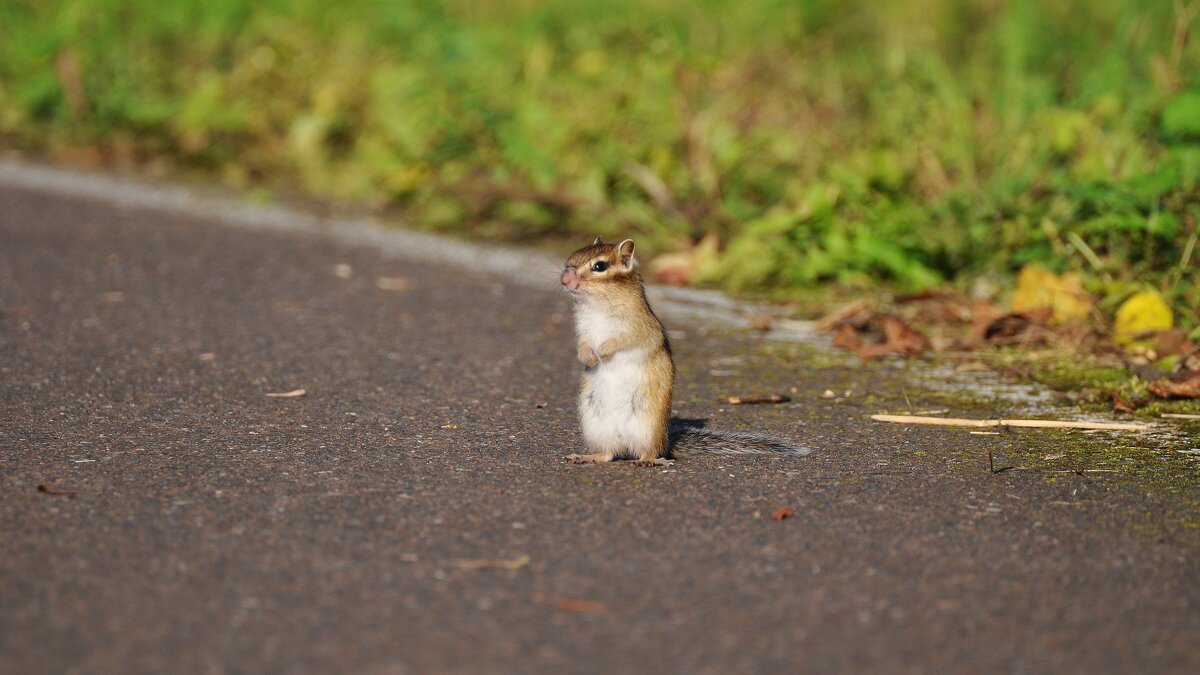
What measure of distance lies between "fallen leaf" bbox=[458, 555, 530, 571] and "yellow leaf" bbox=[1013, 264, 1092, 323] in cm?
325

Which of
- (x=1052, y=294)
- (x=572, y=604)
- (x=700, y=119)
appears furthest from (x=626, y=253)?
(x=700, y=119)

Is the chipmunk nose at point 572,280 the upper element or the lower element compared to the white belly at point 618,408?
upper

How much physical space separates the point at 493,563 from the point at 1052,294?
3452 mm

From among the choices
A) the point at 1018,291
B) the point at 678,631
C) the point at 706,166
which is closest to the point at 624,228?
the point at 706,166

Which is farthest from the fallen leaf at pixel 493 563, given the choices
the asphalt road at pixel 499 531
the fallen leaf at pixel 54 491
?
the fallen leaf at pixel 54 491

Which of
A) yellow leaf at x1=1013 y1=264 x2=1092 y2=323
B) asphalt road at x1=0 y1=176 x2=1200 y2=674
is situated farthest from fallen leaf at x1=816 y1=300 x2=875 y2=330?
yellow leaf at x1=1013 y1=264 x2=1092 y2=323

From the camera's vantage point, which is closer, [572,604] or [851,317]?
[572,604]

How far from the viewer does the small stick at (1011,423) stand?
14.9 feet

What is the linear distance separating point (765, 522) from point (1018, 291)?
287 centimetres

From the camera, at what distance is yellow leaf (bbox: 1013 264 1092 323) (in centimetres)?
582

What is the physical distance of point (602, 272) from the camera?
439cm

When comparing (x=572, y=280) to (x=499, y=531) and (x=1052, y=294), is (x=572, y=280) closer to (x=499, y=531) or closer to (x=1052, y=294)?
(x=499, y=531)

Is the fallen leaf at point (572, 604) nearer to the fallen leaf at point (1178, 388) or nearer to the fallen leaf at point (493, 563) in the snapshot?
the fallen leaf at point (493, 563)

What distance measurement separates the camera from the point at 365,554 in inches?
133
